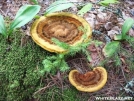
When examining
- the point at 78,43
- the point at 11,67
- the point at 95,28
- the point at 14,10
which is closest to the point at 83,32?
the point at 78,43

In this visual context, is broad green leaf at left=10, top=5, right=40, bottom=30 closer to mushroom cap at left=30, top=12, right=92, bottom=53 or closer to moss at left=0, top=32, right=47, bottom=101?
mushroom cap at left=30, top=12, right=92, bottom=53

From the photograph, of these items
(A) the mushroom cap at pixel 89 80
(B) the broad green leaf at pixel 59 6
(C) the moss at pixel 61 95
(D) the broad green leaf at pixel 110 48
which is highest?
(B) the broad green leaf at pixel 59 6

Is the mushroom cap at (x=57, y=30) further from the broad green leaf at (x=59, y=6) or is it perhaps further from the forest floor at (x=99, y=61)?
the forest floor at (x=99, y=61)

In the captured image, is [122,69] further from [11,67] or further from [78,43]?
[11,67]

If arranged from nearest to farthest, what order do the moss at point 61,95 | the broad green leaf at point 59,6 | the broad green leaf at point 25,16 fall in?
the moss at point 61,95 < the broad green leaf at point 25,16 < the broad green leaf at point 59,6

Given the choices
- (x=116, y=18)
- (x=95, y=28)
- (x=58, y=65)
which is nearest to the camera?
(x=58, y=65)

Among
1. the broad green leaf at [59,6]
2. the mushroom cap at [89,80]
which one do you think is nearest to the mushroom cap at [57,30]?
the broad green leaf at [59,6]

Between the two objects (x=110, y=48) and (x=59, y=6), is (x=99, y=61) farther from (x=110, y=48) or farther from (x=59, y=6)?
(x=59, y=6)

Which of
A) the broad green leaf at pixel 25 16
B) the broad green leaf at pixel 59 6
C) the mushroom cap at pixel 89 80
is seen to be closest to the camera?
the mushroom cap at pixel 89 80
